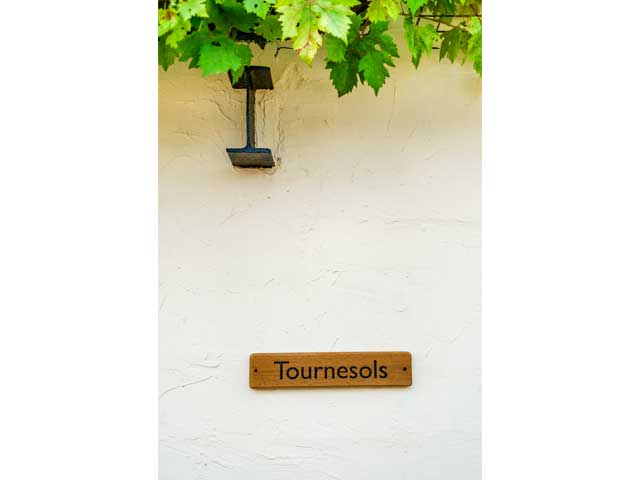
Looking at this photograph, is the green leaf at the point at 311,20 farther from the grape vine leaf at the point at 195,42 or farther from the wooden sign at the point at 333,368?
the wooden sign at the point at 333,368

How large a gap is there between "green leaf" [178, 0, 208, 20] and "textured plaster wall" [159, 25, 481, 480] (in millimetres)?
608

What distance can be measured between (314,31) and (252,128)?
0.60 meters

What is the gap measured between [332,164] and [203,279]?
58cm

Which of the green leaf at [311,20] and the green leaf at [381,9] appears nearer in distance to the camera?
the green leaf at [311,20]

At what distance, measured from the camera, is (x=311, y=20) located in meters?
1.52

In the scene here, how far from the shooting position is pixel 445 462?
2.11 m

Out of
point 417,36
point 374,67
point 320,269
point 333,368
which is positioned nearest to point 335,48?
point 374,67

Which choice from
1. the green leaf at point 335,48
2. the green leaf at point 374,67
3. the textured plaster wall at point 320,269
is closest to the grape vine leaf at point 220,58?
the green leaf at point 335,48

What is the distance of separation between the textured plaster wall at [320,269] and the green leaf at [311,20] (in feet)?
2.06

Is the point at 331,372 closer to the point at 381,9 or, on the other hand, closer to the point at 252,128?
the point at 252,128

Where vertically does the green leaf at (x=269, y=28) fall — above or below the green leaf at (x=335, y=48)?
above

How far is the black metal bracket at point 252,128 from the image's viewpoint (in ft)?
6.54

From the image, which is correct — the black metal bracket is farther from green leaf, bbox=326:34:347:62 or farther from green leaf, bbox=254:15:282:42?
green leaf, bbox=326:34:347:62
